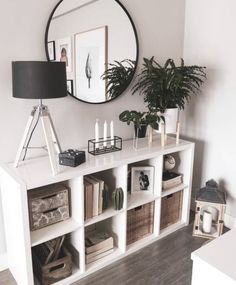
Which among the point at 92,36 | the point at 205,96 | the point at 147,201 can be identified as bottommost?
the point at 147,201

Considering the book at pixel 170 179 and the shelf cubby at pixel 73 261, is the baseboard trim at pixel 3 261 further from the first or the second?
the book at pixel 170 179

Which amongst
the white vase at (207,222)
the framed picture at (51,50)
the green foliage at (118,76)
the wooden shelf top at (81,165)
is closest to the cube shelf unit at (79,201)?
the wooden shelf top at (81,165)

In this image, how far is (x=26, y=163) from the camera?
6.02ft

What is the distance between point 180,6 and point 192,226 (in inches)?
78.3

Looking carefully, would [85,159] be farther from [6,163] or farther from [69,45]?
[69,45]

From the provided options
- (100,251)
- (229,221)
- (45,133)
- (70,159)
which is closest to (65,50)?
(45,133)

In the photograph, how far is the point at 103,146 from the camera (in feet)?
6.88

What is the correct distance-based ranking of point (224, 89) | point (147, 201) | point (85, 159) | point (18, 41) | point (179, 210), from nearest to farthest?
point (18, 41), point (85, 159), point (147, 201), point (224, 89), point (179, 210)

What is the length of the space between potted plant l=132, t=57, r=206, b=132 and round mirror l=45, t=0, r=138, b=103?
14 cm

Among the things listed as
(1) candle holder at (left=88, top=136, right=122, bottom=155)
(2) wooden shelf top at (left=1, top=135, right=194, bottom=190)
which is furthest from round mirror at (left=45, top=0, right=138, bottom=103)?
(2) wooden shelf top at (left=1, top=135, right=194, bottom=190)

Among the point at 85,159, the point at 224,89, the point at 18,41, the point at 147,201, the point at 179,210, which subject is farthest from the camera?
the point at 179,210

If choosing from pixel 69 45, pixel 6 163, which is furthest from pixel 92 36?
pixel 6 163

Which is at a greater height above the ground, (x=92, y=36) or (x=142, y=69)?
(x=92, y=36)

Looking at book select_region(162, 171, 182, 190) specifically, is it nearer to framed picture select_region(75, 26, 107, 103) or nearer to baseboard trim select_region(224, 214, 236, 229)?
baseboard trim select_region(224, 214, 236, 229)
